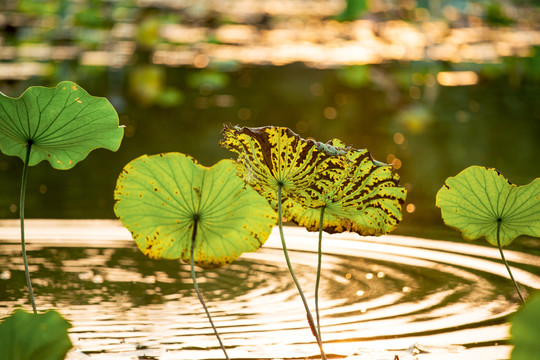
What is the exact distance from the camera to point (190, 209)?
1.57 metres

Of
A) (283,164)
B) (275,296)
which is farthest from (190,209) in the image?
(275,296)

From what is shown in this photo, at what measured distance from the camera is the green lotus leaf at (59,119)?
4.96 ft

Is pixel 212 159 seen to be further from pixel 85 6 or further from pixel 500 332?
pixel 85 6

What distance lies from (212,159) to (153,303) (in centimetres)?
228

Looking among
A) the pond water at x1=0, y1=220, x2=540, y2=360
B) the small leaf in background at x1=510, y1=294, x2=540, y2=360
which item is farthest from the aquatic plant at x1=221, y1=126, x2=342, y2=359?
the small leaf in background at x1=510, y1=294, x2=540, y2=360

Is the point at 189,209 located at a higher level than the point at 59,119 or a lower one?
lower

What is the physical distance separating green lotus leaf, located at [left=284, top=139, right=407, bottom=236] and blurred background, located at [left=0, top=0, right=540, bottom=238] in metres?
1.25

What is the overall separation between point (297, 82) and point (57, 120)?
5935 mm

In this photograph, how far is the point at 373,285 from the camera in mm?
2262

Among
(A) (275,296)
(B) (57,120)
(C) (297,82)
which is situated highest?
(C) (297,82)

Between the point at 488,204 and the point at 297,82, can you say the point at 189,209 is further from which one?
the point at 297,82

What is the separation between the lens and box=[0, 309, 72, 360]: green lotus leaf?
3.94 feet

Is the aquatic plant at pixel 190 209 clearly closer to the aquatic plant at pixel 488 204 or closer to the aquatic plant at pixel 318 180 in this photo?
the aquatic plant at pixel 318 180

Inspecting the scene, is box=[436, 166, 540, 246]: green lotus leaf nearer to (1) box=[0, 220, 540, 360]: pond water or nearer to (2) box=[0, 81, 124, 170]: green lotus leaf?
(1) box=[0, 220, 540, 360]: pond water
